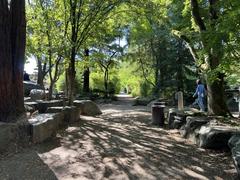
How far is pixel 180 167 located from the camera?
5531mm

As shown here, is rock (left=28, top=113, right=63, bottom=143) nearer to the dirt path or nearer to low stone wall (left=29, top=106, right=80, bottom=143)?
low stone wall (left=29, top=106, right=80, bottom=143)

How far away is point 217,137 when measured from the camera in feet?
22.2

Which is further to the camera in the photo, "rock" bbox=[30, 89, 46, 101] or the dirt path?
"rock" bbox=[30, 89, 46, 101]

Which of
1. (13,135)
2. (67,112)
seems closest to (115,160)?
(13,135)

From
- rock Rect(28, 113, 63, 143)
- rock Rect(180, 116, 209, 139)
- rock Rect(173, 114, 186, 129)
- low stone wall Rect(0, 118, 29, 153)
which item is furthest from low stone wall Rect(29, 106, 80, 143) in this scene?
rock Rect(180, 116, 209, 139)

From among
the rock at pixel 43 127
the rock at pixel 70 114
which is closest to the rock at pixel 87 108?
the rock at pixel 70 114

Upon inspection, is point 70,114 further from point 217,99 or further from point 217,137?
point 217,137

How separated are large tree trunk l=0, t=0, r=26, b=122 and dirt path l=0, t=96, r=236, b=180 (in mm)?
1147

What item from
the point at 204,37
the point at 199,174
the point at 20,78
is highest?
the point at 204,37

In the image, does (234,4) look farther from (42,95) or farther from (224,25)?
(42,95)

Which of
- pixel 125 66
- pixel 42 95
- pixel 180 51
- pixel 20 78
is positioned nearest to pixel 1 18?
pixel 20 78

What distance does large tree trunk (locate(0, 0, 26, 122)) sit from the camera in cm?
720

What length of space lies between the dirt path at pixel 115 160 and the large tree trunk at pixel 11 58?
1.15 m

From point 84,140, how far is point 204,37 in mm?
3504
